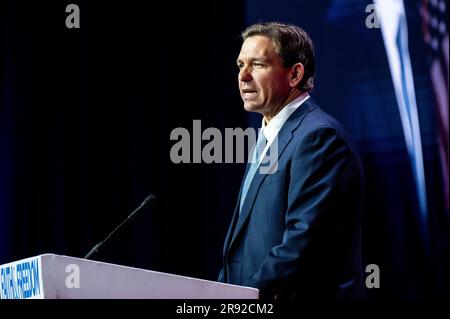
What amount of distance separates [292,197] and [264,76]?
569mm

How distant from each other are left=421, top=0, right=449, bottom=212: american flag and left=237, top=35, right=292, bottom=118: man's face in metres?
1.11

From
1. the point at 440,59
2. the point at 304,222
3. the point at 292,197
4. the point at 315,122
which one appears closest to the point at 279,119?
the point at 315,122

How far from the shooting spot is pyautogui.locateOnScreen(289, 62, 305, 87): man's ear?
2570mm

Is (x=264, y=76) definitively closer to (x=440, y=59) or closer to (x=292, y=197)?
(x=292, y=197)

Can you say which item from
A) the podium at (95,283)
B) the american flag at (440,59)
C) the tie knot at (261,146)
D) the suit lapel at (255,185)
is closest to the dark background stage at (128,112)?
the american flag at (440,59)

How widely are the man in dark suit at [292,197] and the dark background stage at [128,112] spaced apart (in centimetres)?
113

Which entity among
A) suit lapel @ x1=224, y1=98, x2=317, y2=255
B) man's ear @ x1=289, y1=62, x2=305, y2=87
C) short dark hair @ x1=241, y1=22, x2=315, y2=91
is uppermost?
short dark hair @ x1=241, y1=22, x2=315, y2=91

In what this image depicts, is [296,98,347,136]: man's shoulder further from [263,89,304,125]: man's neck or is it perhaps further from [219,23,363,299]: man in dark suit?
[263,89,304,125]: man's neck

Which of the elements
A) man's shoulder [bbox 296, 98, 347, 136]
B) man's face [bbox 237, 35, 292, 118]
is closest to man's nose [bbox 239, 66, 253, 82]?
man's face [bbox 237, 35, 292, 118]

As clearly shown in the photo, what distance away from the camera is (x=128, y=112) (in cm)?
407

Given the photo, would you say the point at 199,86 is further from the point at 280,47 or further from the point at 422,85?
the point at 280,47

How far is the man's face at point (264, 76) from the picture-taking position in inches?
100

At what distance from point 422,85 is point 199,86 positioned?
128cm

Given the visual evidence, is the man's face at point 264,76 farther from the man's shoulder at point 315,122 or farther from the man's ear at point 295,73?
the man's shoulder at point 315,122
